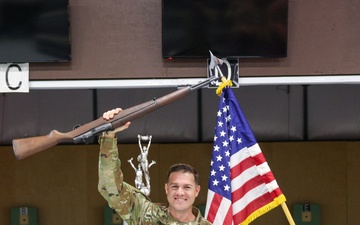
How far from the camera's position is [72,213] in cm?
612

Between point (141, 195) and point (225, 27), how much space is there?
1519 mm

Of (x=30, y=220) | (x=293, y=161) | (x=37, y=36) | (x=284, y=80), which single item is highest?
(x=37, y=36)

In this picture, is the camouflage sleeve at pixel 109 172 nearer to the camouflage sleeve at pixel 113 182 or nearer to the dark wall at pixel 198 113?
the camouflage sleeve at pixel 113 182

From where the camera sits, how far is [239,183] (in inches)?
138

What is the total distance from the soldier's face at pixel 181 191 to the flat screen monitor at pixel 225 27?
1395mm

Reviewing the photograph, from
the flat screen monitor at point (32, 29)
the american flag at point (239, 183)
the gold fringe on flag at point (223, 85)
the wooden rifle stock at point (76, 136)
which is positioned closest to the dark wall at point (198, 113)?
the flat screen monitor at point (32, 29)

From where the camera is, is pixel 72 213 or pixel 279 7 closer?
pixel 279 7

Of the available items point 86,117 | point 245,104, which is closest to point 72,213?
point 86,117

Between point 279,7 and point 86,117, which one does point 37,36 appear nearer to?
point 279,7

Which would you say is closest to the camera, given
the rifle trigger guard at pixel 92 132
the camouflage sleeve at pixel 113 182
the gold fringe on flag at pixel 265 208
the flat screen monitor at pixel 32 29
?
the camouflage sleeve at pixel 113 182

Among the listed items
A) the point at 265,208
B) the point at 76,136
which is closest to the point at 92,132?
the point at 76,136

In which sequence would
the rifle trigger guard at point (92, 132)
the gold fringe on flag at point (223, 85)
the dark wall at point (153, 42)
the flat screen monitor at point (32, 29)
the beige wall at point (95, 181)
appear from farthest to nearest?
the beige wall at point (95, 181)
the dark wall at point (153, 42)
the flat screen monitor at point (32, 29)
the gold fringe on flag at point (223, 85)
the rifle trigger guard at point (92, 132)

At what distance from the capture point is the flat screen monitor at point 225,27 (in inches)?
152

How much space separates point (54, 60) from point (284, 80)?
1.53m
